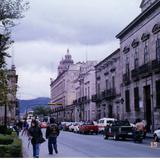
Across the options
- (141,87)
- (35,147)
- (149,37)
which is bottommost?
(35,147)

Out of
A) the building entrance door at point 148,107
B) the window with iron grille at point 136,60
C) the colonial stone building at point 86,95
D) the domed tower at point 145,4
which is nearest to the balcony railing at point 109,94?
the colonial stone building at point 86,95

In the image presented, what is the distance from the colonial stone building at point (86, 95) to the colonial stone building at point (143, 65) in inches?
1083

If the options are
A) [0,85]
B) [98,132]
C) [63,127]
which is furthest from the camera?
[63,127]

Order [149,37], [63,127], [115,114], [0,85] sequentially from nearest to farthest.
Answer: [0,85] < [149,37] < [115,114] < [63,127]

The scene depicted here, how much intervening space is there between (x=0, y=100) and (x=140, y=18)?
1182 inches

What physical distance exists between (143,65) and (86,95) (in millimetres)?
44362

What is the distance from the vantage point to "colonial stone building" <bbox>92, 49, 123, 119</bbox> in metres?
68.8

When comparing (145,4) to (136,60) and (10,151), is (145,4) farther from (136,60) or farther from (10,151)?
(10,151)

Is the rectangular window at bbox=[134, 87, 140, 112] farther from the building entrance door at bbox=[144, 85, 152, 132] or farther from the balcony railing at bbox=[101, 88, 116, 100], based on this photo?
the balcony railing at bbox=[101, 88, 116, 100]

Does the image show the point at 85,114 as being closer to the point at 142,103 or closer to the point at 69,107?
the point at 69,107

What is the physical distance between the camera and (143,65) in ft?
173

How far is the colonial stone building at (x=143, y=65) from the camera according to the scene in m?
49.3

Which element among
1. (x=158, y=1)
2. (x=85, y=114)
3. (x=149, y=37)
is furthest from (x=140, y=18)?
(x=85, y=114)

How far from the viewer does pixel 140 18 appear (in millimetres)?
54281
